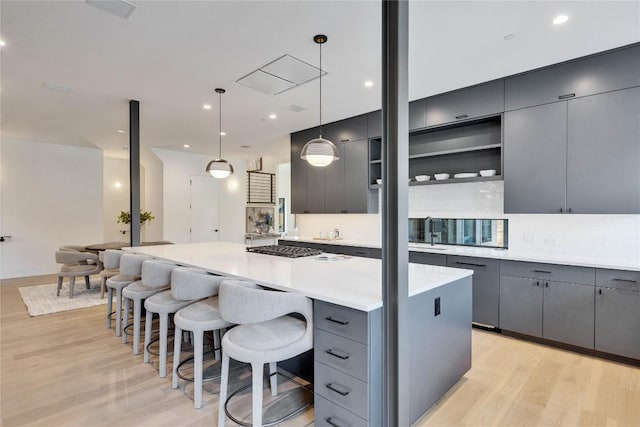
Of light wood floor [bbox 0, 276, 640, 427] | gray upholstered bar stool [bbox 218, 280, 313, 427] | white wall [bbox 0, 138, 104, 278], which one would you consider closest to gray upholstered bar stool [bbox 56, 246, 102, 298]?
light wood floor [bbox 0, 276, 640, 427]

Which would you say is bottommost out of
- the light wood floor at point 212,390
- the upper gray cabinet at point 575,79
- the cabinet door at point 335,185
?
the light wood floor at point 212,390

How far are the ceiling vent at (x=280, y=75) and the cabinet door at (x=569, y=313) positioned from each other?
3.11 m

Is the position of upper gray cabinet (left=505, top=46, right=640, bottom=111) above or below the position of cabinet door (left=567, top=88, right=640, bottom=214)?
above

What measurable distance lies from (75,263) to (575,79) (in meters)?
7.33

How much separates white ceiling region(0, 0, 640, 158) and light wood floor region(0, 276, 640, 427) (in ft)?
8.98

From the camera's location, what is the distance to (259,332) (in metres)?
1.92

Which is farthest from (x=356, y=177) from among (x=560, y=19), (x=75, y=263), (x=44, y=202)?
(x=44, y=202)

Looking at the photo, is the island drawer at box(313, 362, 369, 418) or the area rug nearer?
the island drawer at box(313, 362, 369, 418)

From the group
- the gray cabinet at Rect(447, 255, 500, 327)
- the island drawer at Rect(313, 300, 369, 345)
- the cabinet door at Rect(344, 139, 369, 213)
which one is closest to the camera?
the island drawer at Rect(313, 300, 369, 345)

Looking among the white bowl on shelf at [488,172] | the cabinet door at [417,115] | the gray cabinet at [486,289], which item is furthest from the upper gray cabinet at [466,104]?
the gray cabinet at [486,289]

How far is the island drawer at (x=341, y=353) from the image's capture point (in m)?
1.66

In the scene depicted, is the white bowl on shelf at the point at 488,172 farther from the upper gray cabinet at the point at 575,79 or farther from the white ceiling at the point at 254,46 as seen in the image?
the white ceiling at the point at 254,46

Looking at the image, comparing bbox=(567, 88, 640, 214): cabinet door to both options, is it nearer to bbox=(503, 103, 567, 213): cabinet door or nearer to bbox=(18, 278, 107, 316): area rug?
bbox=(503, 103, 567, 213): cabinet door

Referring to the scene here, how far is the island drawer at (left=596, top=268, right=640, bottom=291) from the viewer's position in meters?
2.65
